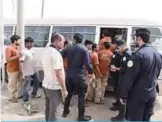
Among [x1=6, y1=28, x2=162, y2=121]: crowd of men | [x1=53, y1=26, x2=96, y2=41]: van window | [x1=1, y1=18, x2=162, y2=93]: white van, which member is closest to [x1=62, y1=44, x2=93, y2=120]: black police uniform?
[x1=6, y1=28, x2=162, y2=121]: crowd of men

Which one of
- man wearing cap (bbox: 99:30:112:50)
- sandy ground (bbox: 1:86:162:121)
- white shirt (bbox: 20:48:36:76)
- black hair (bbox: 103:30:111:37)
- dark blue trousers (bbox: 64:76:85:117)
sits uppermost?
black hair (bbox: 103:30:111:37)

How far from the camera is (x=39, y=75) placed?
750cm

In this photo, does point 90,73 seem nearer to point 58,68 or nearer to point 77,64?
point 77,64

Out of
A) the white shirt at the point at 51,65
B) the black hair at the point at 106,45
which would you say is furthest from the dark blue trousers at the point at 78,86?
the black hair at the point at 106,45

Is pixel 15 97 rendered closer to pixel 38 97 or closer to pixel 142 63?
pixel 38 97

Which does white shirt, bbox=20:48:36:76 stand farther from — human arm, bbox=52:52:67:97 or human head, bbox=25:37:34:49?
human arm, bbox=52:52:67:97

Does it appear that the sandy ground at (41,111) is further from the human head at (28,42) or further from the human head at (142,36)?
the human head at (142,36)

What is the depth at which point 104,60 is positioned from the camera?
6.69 m

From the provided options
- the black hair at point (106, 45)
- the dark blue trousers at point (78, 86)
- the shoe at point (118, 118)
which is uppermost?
the black hair at point (106, 45)

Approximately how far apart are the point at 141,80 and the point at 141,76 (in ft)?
0.19

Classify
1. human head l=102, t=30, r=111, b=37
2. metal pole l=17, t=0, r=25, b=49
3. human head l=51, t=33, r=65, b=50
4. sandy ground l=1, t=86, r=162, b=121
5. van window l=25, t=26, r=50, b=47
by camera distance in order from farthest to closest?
1. van window l=25, t=26, r=50, b=47
2. metal pole l=17, t=0, r=25, b=49
3. human head l=102, t=30, r=111, b=37
4. sandy ground l=1, t=86, r=162, b=121
5. human head l=51, t=33, r=65, b=50

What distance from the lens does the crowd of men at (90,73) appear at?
4059mm

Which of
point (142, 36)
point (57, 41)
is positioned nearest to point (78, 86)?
point (57, 41)

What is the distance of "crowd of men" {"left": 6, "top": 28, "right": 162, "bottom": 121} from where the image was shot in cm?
406
